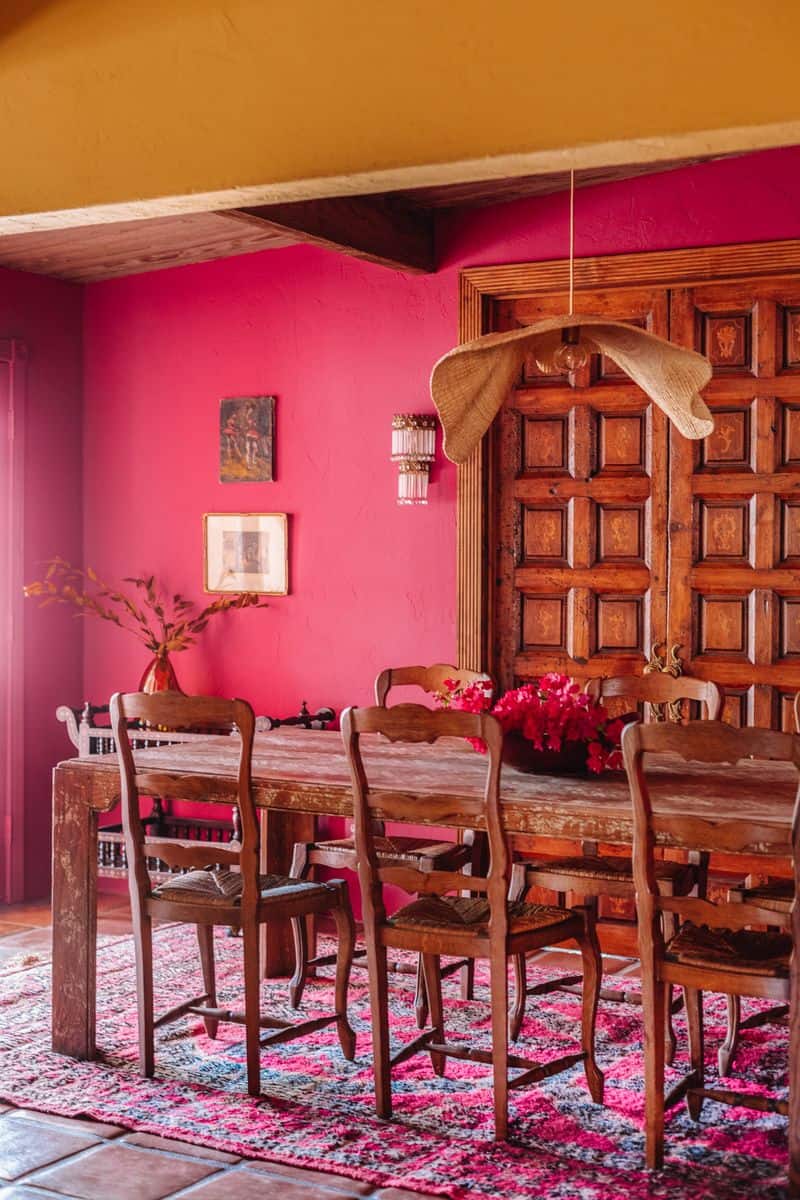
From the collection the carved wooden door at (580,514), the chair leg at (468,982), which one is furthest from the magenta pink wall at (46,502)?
the chair leg at (468,982)

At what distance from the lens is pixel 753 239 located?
5348mm

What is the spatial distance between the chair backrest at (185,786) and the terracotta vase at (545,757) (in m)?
0.73

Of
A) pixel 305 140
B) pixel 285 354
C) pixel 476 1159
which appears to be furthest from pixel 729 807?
pixel 285 354

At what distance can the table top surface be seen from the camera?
3.41 metres

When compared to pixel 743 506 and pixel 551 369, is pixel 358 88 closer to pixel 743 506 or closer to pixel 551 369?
pixel 551 369

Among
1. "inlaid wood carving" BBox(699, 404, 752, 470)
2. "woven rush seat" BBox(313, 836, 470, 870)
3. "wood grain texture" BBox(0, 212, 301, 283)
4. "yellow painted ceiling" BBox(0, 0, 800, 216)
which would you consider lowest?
"woven rush seat" BBox(313, 836, 470, 870)

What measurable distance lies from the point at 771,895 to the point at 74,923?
6.53 ft

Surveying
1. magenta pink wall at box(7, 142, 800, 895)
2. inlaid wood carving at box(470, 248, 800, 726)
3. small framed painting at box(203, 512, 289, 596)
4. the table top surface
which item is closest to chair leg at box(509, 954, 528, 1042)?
the table top surface

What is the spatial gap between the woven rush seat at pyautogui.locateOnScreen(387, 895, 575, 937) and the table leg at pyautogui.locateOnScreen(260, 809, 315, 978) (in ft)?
3.97

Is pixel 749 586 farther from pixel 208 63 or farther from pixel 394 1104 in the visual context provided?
pixel 208 63

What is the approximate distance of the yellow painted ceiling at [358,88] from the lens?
298cm

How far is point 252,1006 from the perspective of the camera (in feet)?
12.7

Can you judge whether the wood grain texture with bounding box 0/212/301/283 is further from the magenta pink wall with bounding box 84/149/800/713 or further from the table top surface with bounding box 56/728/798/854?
the table top surface with bounding box 56/728/798/854

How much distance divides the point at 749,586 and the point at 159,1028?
105 inches
